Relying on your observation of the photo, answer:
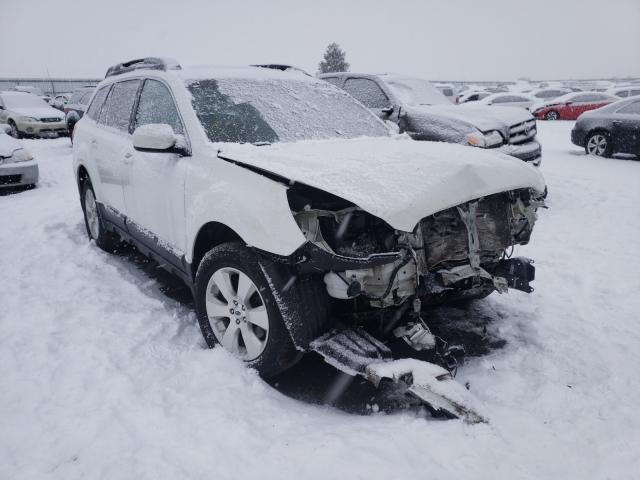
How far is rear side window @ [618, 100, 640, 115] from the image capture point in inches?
401

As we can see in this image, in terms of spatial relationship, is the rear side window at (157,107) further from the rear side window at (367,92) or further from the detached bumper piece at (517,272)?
the rear side window at (367,92)

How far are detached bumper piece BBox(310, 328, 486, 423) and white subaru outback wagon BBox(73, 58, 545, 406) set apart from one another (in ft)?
0.04

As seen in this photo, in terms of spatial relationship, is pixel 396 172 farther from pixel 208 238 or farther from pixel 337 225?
pixel 208 238

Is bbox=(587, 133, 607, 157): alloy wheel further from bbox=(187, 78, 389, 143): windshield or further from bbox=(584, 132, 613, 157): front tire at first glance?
bbox=(187, 78, 389, 143): windshield

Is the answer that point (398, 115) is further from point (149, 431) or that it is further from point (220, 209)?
point (149, 431)

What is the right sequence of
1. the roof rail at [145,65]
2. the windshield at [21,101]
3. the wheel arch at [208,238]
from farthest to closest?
the windshield at [21,101]
the roof rail at [145,65]
the wheel arch at [208,238]

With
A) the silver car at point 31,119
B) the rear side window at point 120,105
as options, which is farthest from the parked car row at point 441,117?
the silver car at point 31,119

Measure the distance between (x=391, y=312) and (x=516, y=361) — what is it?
3.23ft

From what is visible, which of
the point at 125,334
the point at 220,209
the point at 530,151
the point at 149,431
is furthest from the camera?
the point at 530,151

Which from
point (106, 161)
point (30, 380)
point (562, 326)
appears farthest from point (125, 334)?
point (562, 326)

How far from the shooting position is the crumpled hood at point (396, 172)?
7.48 feet

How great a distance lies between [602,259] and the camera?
4719mm

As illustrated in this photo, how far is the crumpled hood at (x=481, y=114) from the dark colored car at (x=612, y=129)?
13.7 ft

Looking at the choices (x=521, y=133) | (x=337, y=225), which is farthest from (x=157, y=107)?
(x=521, y=133)
